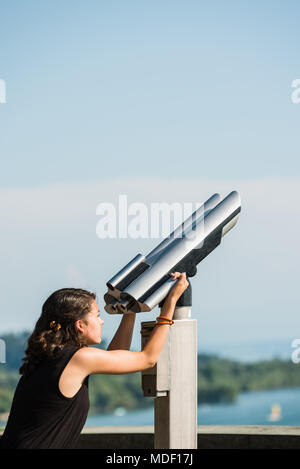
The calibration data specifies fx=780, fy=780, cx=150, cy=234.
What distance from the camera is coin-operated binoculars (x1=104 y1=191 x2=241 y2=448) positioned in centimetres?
342

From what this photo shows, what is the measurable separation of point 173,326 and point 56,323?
59 centimetres

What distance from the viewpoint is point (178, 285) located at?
3.35 meters

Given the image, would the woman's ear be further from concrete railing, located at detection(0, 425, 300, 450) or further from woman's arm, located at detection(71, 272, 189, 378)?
concrete railing, located at detection(0, 425, 300, 450)

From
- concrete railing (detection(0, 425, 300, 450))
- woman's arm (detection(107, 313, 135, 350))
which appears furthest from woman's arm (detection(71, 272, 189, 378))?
concrete railing (detection(0, 425, 300, 450))

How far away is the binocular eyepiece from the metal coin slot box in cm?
12

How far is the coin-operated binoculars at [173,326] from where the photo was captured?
135 inches

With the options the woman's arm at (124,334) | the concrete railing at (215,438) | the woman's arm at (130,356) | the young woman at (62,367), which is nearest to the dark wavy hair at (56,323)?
the young woman at (62,367)

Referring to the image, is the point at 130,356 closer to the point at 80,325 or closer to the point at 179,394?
the point at 80,325

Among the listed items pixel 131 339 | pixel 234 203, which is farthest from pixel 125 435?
pixel 234 203

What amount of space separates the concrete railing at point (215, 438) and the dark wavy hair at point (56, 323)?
2.23 metres

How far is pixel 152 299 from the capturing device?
3316 mm

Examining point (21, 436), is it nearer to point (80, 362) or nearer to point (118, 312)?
point (80, 362)

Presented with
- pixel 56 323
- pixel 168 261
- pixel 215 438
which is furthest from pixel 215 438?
pixel 56 323

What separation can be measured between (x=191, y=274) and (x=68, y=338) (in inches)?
27.0
